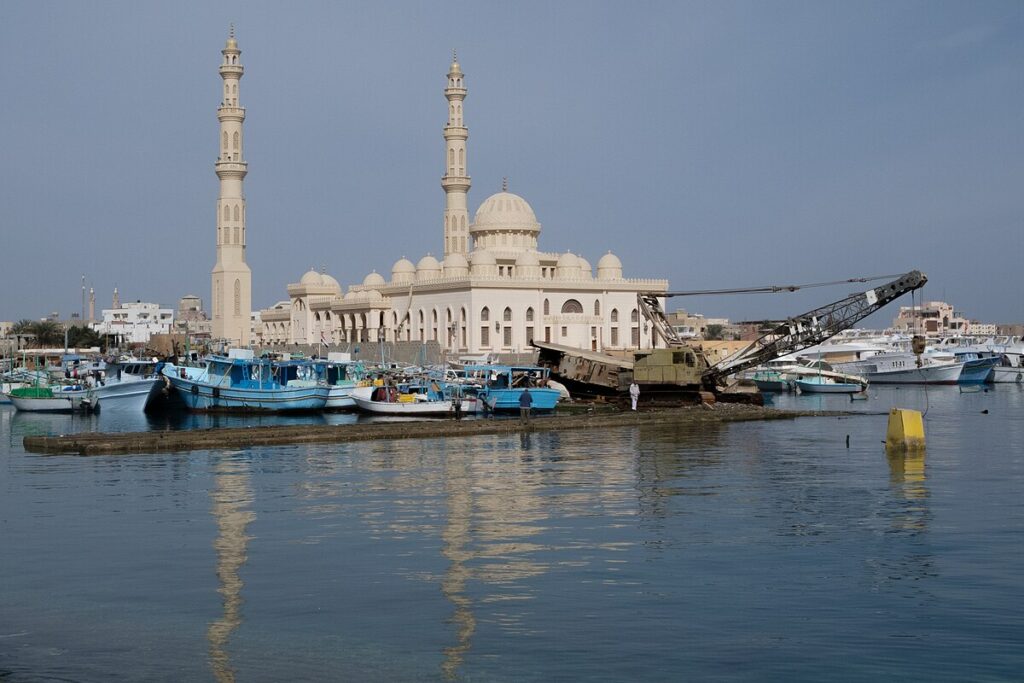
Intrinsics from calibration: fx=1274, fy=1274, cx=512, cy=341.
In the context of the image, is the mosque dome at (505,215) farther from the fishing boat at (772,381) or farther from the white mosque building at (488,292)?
the fishing boat at (772,381)

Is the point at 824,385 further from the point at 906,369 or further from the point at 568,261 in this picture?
the point at 568,261

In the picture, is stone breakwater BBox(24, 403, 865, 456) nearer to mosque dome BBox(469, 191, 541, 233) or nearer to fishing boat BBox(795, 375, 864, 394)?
fishing boat BBox(795, 375, 864, 394)

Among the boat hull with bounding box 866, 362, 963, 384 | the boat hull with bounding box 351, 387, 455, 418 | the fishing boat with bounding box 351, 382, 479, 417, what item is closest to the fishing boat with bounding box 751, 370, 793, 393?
the boat hull with bounding box 866, 362, 963, 384

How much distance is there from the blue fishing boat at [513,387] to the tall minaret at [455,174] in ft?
128

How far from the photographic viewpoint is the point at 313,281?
10425 centimetres

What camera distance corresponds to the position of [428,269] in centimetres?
9144

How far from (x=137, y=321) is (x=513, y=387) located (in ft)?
373

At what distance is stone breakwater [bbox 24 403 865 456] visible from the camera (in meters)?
27.3

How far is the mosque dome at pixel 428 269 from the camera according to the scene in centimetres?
9122

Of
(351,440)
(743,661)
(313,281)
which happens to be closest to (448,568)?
(743,661)

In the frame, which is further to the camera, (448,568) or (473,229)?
(473,229)

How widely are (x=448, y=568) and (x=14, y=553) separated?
5275 mm

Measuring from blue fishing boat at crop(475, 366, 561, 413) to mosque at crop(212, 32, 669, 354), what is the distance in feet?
94.9

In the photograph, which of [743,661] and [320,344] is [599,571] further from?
[320,344]
